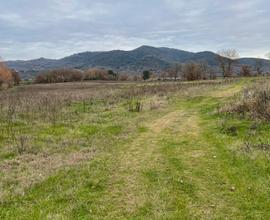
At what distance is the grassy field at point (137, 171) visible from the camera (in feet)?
25.7

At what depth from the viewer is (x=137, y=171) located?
407 inches

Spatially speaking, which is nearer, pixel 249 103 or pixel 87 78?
pixel 249 103

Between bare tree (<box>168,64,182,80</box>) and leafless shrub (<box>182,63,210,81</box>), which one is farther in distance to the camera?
bare tree (<box>168,64,182,80</box>)

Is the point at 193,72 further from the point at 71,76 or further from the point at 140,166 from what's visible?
the point at 140,166

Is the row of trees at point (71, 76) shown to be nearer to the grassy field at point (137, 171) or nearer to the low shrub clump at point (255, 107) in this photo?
the grassy field at point (137, 171)

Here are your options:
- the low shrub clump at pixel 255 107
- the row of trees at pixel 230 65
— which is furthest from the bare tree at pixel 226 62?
the low shrub clump at pixel 255 107

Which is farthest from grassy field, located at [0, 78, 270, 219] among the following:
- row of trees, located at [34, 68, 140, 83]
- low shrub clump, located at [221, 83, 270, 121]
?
row of trees, located at [34, 68, 140, 83]

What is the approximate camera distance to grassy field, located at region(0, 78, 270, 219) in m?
7.84

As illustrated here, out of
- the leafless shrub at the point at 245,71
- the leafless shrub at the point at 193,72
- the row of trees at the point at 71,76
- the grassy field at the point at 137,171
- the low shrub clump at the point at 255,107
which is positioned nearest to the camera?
the grassy field at the point at 137,171

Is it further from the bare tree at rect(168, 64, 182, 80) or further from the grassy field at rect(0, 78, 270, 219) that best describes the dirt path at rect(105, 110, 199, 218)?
the bare tree at rect(168, 64, 182, 80)

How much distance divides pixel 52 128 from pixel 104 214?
10.6 meters

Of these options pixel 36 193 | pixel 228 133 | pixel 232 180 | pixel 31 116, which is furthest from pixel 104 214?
pixel 31 116

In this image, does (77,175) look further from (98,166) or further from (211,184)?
(211,184)

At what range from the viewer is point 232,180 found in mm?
9336
